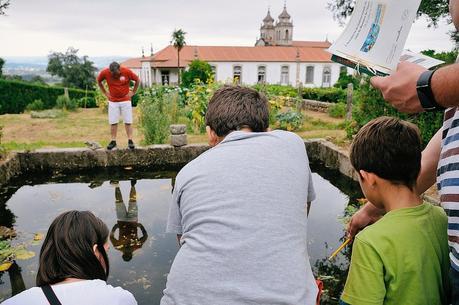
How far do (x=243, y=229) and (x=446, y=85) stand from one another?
2.54 ft

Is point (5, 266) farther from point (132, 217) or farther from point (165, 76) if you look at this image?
point (165, 76)

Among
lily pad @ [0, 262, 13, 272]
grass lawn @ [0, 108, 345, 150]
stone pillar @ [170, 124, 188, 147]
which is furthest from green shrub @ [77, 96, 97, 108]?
lily pad @ [0, 262, 13, 272]

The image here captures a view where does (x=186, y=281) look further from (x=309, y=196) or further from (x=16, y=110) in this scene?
(x=16, y=110)

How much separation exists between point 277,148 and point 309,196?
401mm

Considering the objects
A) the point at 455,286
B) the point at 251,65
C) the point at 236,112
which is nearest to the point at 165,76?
the point at 251,65

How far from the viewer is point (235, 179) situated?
1316 millimetres

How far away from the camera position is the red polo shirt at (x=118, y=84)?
21.1 ft

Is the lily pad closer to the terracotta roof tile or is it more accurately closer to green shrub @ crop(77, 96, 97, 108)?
green shrub @ crop(77, 96, 97, 108)

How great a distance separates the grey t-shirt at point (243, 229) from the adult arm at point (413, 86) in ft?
1.52

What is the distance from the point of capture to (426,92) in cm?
107

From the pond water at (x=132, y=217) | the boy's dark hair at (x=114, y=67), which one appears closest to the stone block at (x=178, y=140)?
the pond water at (x=132, y=217)

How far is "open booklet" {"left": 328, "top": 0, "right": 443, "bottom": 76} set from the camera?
1.21 metres

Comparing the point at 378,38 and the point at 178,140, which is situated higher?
the point at 378,38

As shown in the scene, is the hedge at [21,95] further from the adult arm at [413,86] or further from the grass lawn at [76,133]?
the adult arm at [413,86]
